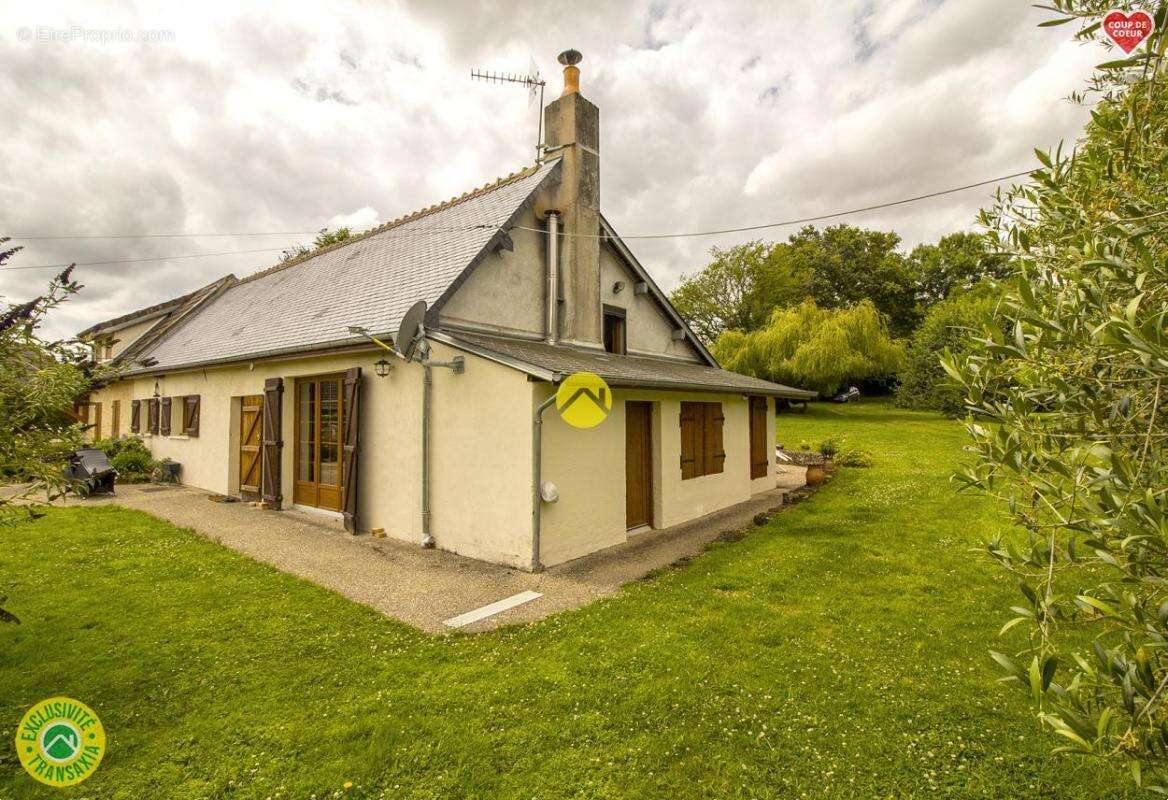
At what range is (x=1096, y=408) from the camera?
1.85m

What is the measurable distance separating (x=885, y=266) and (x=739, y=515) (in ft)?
129

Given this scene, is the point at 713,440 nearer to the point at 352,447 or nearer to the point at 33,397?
the point at 352,447

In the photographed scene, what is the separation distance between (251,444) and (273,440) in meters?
1.51

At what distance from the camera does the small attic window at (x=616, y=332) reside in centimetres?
1153

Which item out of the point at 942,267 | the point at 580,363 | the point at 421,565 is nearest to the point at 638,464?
the point at 580,363

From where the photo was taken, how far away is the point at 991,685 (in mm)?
3859

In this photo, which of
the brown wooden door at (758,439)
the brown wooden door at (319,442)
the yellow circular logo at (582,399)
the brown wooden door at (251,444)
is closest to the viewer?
the yellow circular logo at (582,399)

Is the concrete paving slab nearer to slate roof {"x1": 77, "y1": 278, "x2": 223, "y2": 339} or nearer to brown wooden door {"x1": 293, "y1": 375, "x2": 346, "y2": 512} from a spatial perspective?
brown wooden door {"x1": 293, "y1": 375, "x2": 346, "y2": 512}

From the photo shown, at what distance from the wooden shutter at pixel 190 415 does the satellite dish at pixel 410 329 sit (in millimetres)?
8778

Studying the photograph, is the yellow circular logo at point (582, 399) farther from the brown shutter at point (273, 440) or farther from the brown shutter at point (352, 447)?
the brown shutter at point (273, 440)

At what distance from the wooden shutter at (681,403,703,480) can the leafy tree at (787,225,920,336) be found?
1388 inches

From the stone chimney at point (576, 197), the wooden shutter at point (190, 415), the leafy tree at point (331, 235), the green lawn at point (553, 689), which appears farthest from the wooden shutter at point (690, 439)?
the leafy tree at point (331, 235)

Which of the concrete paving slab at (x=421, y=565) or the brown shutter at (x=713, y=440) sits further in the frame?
the brown shutter at (x=713, y=440)

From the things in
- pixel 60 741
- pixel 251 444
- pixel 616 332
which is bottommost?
pixel 60 741
